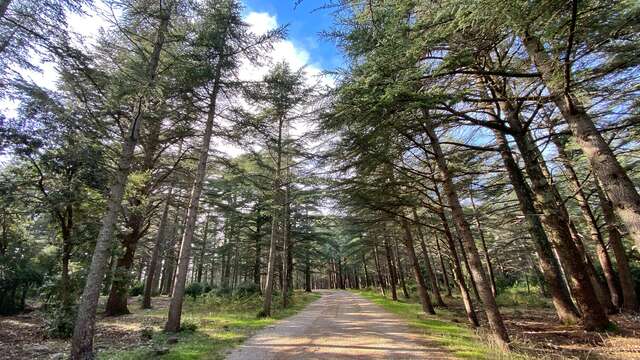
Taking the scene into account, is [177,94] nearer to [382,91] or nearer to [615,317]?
[382,91]

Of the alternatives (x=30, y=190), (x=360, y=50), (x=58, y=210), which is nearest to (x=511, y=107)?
(x=360, y=50)

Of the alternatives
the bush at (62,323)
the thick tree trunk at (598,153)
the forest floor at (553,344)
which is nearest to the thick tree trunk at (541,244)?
the forest floor at (553,344)

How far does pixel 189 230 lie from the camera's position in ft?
31.2

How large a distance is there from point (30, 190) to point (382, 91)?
10566 mm

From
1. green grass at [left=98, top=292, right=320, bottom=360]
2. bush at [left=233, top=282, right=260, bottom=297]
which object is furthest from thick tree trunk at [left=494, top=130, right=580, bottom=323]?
bush at [left=233, top=282, right=260, bottom=297]

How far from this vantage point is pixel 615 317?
11.0 m

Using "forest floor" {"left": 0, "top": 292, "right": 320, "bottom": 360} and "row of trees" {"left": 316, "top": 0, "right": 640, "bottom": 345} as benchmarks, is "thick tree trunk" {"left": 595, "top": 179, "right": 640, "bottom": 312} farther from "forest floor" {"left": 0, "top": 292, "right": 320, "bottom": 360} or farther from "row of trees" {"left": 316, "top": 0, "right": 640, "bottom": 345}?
"forest floor" {"left": 0, "top": 292, "right": 320, "bottom": 360}

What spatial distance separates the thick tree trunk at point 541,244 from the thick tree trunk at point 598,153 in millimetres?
3509

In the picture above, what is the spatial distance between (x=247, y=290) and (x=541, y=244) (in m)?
16.2

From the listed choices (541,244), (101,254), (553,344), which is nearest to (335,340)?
(553,344)

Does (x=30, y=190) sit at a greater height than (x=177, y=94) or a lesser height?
lesser

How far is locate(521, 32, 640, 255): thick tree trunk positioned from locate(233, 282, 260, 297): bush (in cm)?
1767

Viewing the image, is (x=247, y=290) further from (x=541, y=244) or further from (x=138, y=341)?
(x=541, y=244)

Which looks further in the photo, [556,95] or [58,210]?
[58,210]
